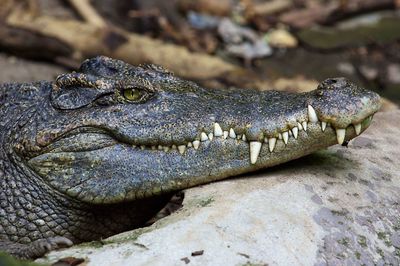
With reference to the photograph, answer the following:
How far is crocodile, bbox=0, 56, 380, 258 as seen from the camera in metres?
3.89

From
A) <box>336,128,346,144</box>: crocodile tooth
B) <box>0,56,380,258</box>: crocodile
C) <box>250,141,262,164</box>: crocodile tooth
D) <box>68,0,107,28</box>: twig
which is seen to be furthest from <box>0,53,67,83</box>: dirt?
<box>336,128,346,144</box>: crocodile tooth

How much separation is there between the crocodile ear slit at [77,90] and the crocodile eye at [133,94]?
3.3 inches

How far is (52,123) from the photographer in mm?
4188

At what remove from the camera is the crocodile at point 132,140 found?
389 centimetres

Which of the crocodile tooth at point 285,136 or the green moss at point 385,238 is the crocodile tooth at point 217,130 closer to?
the crocodile tooth at point 285,136

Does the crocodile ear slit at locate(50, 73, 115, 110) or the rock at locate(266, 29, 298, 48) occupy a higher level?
the crocodile ear slit at locate(50, 73, 115, 110)

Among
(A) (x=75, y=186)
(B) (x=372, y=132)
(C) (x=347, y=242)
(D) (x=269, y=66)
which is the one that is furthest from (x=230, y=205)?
(D) (x=269, y=66)

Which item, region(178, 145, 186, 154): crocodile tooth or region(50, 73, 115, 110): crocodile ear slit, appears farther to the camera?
region(50, 73, 115, 110): crocodile ear slit

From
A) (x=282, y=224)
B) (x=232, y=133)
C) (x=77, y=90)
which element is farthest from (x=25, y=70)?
(x=282, y=224)

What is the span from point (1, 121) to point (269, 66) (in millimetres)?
5839

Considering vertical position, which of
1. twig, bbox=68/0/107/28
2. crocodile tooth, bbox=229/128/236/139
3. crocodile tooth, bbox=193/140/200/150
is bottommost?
crocodile tooth, bbox=193/140/200/150

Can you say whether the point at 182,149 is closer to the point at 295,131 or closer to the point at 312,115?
the point at 295,131

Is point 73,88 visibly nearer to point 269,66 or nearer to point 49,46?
point 49,46

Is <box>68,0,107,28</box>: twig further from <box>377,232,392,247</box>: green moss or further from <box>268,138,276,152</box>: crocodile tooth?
<box>377,232,392,247</box>: green moss
